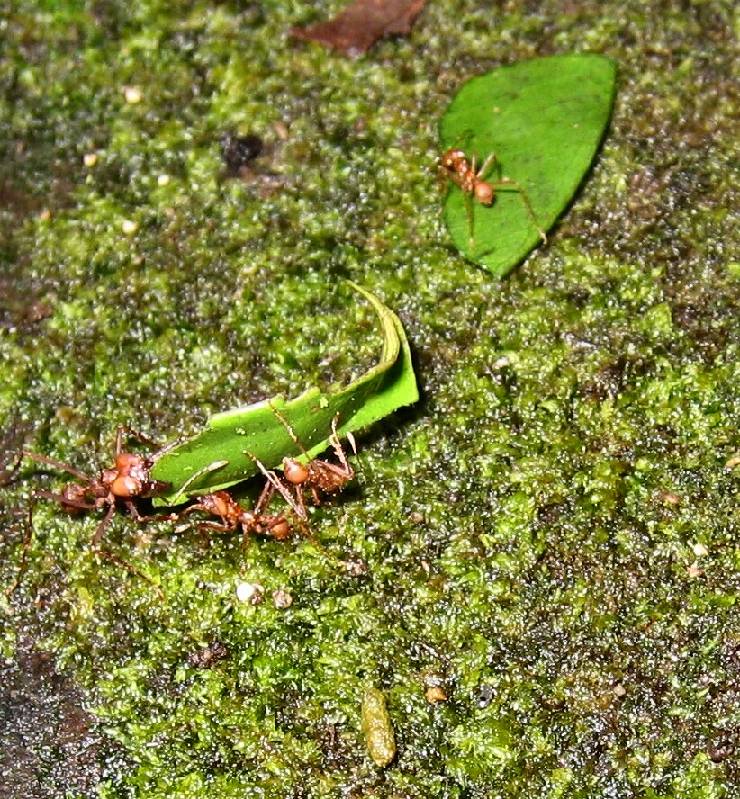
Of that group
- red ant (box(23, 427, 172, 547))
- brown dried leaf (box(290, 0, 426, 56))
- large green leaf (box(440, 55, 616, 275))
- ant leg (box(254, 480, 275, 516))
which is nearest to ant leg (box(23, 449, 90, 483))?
red ant (box(23, 427, 172, 547))

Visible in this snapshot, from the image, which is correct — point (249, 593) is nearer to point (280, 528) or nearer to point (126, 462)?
point (280, 528)

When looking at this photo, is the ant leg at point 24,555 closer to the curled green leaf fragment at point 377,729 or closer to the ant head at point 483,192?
the curled green leaf fragment at point 377,729

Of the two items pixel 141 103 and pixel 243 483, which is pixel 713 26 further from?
pixel 243 483

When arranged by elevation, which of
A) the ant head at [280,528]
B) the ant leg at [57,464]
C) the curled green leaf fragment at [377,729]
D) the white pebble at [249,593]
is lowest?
the curled green leaf fragment at [377,729]

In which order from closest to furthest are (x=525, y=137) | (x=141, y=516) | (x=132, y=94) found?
(x=141, y=516) → (x=525, y=137) → (x=132, y=94)

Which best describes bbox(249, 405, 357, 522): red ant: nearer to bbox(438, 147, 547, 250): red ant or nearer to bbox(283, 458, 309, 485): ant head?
bbox(283, 458, 309, 485): ant head

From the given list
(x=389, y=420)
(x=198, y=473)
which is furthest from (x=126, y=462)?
(x=389, y=420)

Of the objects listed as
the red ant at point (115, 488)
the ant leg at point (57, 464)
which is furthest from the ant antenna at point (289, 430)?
the ant leg at point (57, 464)
